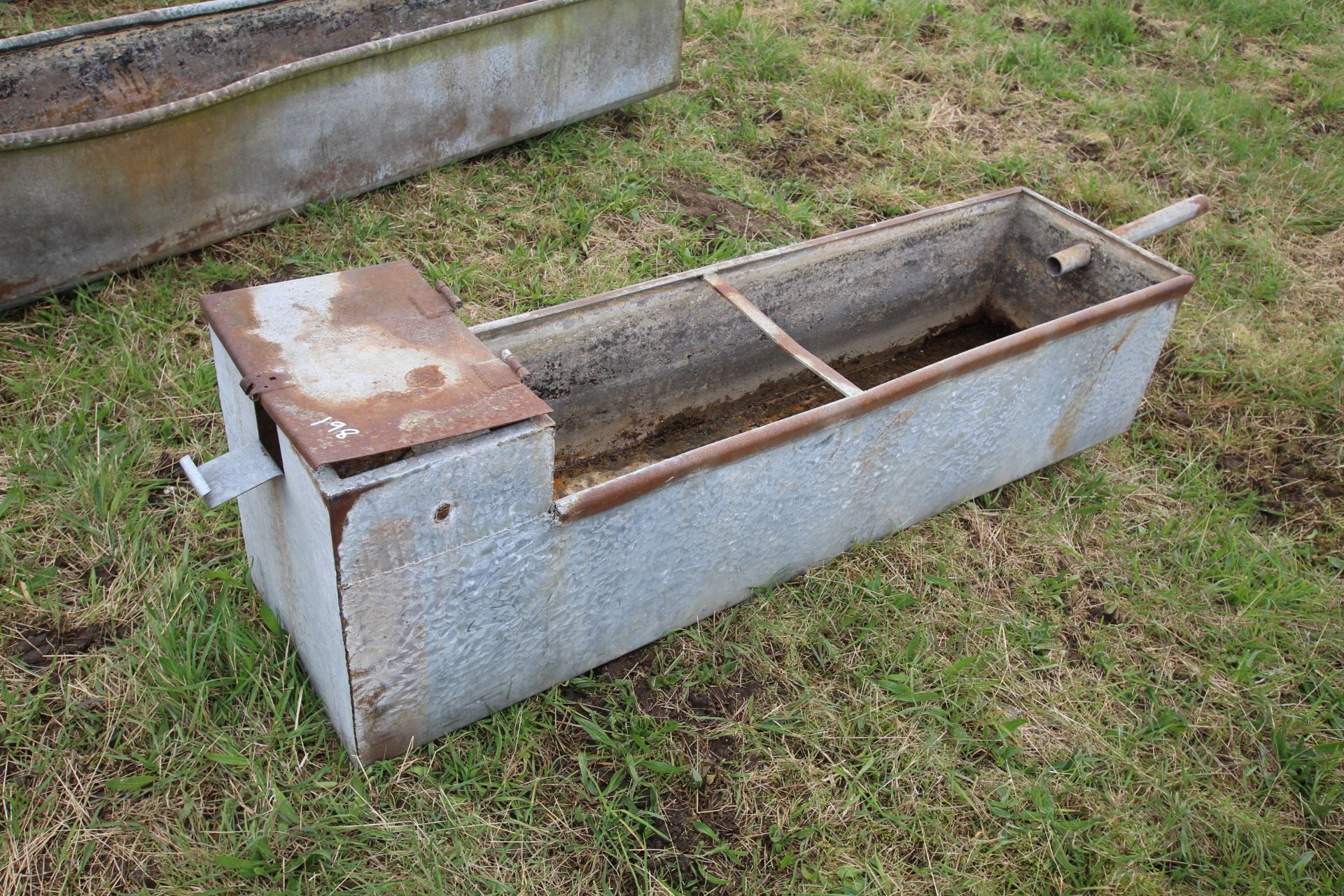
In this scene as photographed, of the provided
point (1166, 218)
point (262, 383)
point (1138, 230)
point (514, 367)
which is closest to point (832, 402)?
point (514, 367)

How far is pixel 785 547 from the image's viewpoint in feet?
9.16

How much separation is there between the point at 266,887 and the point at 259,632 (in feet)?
2.09

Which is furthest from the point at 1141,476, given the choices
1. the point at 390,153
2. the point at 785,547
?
the point at 390,153

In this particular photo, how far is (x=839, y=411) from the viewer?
8.16ft

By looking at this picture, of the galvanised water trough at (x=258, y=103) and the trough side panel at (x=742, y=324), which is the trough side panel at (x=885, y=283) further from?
the galvanised water trough at (x=258, y=103)

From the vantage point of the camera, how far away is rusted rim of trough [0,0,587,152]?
3225 millimetres

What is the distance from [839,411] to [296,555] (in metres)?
1.25

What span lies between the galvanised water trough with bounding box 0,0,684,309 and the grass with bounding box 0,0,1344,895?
6.1 inches

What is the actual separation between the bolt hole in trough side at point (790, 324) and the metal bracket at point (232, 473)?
0.67 m

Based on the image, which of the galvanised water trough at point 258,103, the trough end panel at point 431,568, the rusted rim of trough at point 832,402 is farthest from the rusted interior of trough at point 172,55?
the trough end panel at point 431,568

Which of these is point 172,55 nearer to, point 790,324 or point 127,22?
point 127,22

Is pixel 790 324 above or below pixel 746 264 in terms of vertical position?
below

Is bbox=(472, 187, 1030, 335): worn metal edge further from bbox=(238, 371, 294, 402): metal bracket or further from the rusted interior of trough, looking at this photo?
the rusted interior of trough

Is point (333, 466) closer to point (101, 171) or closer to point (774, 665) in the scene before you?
point (774, 665)
